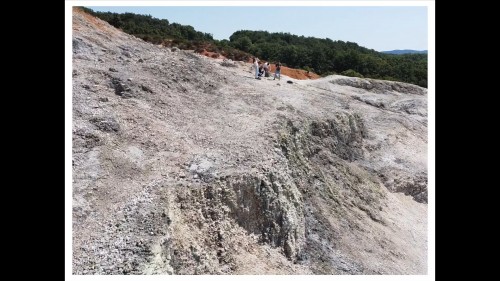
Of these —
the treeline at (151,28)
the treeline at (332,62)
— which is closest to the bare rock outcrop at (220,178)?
the treeline at (151,28)

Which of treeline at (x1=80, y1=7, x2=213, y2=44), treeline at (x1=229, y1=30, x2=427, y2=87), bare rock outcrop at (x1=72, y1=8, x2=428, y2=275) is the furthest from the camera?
treeline at (x1=229, y1=30, x2=427, y2=87)

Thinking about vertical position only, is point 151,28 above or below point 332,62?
above

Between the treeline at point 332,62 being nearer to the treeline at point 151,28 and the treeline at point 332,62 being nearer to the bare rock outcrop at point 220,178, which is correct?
the treeline at point 151,28

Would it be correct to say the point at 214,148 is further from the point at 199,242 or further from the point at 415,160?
the point at 415,160

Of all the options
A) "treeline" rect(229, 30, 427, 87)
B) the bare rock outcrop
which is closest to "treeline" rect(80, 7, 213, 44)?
"treeline" rect(229, 30, 427, 87)

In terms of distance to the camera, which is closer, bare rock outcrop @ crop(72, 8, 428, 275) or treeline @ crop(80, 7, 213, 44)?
bare rock outcrop @ crop(72, 8, 428, 275)

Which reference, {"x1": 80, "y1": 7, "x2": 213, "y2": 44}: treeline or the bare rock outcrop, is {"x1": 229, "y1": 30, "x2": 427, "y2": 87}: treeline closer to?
{"x1": 80, "y1": 7, "x2": 213, "y2": 44}: treeline

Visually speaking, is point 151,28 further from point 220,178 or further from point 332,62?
point 220,178

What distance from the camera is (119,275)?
10164 mm

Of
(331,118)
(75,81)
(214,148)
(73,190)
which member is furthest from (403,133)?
(73,190)

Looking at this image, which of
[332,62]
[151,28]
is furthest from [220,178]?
[332,62]

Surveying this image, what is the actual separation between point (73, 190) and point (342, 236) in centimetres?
862

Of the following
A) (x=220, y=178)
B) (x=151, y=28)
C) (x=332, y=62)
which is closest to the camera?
(x=220, y=178)

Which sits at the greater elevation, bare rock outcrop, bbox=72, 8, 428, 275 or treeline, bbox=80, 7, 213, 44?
treeline, bbox=80, 7, 213, 44
